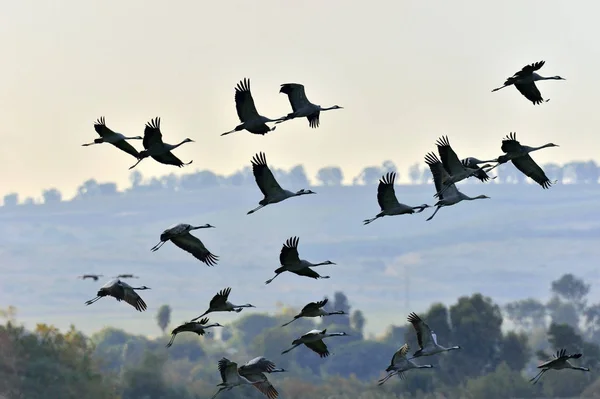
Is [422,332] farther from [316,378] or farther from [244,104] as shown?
[316,378]

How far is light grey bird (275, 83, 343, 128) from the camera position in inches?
1756

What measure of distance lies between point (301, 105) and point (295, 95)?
1.19 feet

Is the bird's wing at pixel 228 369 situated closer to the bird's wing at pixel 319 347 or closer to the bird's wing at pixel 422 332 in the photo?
the bird's wing at pixel 319 347

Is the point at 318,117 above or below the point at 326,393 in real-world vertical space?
above

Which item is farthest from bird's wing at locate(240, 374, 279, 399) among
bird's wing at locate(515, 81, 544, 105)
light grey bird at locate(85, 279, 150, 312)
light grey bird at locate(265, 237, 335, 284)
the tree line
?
the tree line

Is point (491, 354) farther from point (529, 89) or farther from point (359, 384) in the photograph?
point (529, 89)

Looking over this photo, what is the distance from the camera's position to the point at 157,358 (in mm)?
155375

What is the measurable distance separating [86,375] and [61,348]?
17.4 ft

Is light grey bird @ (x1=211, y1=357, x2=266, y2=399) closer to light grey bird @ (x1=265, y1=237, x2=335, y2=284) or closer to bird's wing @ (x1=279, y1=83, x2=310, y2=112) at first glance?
light grey bird @ (x1=265, y1=237, x2=335, y2=284)

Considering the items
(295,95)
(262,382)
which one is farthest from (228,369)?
(295,95)

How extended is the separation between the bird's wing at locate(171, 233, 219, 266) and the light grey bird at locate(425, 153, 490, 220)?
6181mm

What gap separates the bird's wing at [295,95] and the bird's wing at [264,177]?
274 centimetres

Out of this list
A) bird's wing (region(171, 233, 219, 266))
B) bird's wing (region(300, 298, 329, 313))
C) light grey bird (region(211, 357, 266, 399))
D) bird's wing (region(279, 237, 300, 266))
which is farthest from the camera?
light grey bird (region(211, 357, 266, 399))

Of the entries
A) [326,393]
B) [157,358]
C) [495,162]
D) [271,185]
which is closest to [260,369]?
[271,185]
